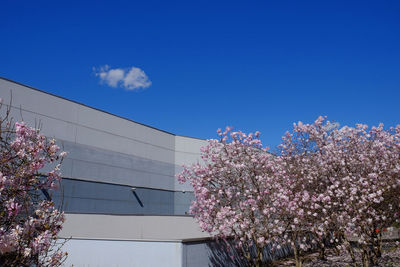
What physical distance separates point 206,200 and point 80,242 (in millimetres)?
5201

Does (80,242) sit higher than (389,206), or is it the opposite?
(389,206)

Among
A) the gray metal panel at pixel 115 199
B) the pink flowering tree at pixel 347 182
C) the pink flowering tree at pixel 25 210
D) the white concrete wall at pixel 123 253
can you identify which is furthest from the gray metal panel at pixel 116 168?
the pink flowering tree at pixel 25 210

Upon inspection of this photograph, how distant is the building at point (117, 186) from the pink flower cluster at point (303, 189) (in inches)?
70.9

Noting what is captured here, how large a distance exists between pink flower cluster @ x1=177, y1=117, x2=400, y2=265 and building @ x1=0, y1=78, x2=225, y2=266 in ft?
5.91

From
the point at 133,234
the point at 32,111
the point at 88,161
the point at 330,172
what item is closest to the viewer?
the point at 330,172

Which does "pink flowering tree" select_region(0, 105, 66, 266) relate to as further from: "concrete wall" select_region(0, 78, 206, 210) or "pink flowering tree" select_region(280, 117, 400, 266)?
"concrete wall" select_region(0, 78, 206, 210)

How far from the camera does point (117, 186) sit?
20844mm

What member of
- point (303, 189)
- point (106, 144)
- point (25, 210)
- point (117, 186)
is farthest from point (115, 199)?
point (25, 210)

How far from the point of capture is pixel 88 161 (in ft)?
63.8

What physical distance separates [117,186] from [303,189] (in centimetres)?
1386

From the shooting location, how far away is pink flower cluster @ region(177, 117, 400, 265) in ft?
31.4

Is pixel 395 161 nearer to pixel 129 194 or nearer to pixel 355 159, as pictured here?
pixel 355 159

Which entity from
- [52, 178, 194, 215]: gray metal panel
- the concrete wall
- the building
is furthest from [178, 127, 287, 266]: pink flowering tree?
the concrete wall

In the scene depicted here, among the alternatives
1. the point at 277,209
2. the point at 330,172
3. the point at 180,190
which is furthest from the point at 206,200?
the point at 180,190
